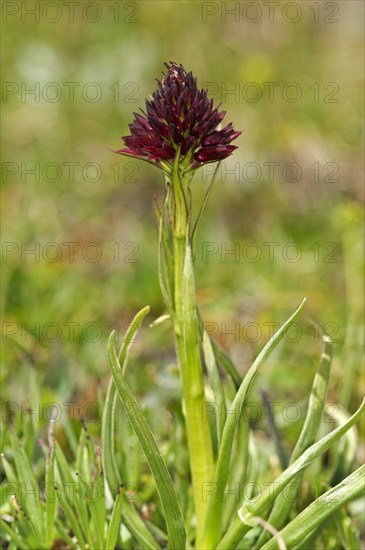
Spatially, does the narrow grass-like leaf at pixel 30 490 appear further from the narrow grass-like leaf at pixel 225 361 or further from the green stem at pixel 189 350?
the narrow grass-like leaf at pixel 225 361

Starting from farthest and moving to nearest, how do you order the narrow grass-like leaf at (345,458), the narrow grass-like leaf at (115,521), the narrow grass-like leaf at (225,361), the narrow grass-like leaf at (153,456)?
the narrow grass-like leaf at (345,458), the narrow grass-like leaf at (225,361), the narrow grass-like leaf at (115,521), the narrow grass-like leaf at (153,456)

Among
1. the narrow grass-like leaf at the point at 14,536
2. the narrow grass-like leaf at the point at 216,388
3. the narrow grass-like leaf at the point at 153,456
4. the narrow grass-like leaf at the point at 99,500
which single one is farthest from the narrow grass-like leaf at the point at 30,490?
the narrow grass-like leaf at the point at 216,388

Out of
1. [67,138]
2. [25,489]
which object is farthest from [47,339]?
[67,138]

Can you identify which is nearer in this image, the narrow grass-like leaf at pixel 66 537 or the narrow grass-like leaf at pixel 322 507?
the narrow grass-like leaf at pixel 322 507

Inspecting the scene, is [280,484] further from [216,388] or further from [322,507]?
[216,388]

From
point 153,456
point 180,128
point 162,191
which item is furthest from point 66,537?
point 162,191

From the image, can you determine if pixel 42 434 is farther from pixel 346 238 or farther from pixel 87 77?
pixel 87 77

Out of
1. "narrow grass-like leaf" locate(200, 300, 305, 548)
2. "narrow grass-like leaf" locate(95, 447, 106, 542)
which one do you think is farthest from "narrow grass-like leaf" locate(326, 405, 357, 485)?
"narrow grass-like leaf" locate(95, 447, 106, 542)
